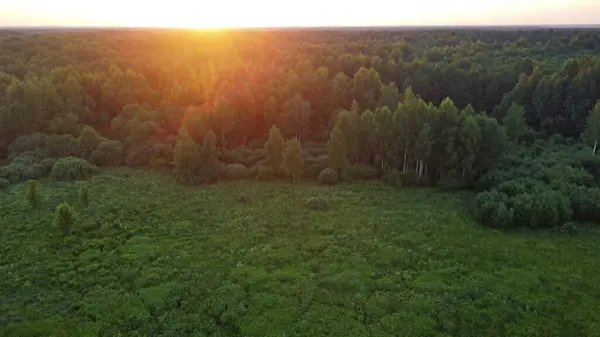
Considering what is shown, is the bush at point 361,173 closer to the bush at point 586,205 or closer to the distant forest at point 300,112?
the distant forest at point 300,112

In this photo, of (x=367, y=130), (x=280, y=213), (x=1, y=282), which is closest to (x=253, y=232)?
(x=280, y=213)

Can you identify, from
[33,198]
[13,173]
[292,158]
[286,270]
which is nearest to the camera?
[286,270]

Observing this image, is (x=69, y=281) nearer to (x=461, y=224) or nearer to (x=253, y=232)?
(x=253, y=232)

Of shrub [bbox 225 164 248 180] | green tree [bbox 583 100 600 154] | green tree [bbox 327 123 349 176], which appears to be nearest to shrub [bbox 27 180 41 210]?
shrub [bbox 225 164 248 180]

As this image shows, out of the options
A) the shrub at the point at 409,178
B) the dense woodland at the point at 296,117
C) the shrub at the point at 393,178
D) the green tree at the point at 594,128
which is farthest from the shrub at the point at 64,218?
the green tree at the point at 594,128

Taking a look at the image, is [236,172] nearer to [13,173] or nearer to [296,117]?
[296,117]

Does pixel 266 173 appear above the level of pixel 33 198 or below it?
below

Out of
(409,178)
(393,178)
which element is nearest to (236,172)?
(393,178)
